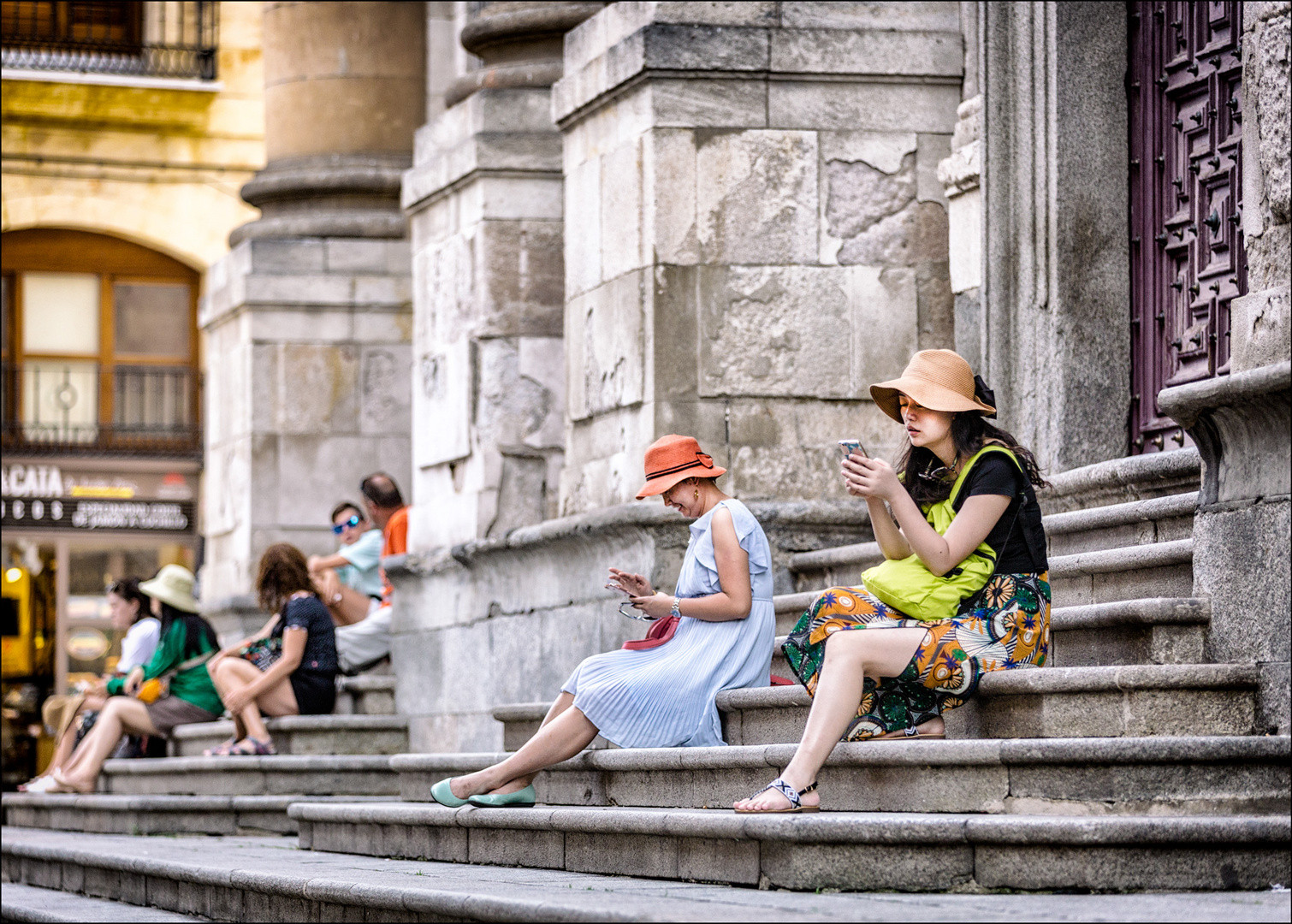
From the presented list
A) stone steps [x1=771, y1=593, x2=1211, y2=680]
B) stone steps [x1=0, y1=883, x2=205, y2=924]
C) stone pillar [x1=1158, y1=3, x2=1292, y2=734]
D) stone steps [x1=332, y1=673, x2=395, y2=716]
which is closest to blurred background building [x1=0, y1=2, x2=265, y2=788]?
stone steps [x1=332, y1=673, x2=395, y2=716]

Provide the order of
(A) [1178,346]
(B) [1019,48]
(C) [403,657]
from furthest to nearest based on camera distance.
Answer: (C) [403,657]
(B) [1019,48]
(A) [1178,346]

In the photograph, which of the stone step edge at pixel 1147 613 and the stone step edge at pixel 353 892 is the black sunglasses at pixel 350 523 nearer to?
the stone step edge at pixel 353 892

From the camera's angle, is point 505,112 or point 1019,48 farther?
point 505,112

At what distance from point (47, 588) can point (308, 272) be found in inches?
375

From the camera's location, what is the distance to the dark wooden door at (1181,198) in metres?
8.89

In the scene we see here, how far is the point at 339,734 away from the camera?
12609mm

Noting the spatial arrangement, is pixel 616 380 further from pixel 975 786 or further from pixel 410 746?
pixel 975 786

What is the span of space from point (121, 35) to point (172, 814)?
15.4m

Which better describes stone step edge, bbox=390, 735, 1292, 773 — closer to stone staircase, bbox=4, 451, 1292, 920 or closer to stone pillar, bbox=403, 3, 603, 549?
stone staircase, bbox=4, 451, 1292, 920

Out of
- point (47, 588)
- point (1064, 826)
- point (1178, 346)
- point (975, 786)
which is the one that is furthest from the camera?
point (47, 588)

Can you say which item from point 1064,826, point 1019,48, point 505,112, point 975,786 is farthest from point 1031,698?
point 505,112

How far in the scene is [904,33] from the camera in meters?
10.3

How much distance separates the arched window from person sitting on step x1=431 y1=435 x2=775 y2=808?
17.4 m

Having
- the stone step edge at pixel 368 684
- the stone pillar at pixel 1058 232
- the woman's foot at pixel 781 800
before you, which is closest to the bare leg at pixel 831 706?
the woman's foot at pixel 781 800
